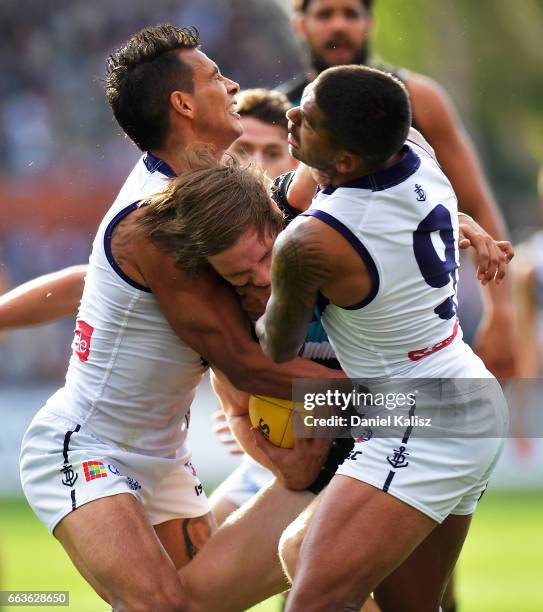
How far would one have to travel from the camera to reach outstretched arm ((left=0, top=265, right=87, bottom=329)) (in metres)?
5.46

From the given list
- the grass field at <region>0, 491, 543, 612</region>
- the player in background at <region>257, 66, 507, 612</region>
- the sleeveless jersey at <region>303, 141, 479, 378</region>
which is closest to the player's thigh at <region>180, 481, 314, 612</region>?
the player in background at <region>257, 66, 507, 612</region>

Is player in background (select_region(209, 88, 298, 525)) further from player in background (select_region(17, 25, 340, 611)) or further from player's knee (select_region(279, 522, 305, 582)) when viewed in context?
player's knee (select_region(279, 522, 305, 582))

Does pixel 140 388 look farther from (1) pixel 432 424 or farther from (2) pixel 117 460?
→ (1) pixel 432 424

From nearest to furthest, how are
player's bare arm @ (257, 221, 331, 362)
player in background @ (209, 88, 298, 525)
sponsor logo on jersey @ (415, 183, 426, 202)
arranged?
player's bare arm @ (257, 221, 331, 362)
sponsor logo on jersey @ (415, 183, 426, 202)
player in background @ (209, 88, 298, 525)

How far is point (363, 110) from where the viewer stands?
3969 mm

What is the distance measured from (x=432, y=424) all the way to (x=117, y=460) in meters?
1.32

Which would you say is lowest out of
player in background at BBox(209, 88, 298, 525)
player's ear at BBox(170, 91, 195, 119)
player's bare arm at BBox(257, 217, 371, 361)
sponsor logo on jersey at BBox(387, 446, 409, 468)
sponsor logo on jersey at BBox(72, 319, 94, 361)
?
sponsor logo on jersey at BBox(387, 446, 409, 468)

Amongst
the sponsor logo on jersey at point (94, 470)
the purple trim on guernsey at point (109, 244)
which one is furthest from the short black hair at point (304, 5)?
the sponsor logo on jersey at point (94, 470)

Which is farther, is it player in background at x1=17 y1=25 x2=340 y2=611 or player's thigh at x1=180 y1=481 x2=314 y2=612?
player's thigh at x1=180 y1=481 x2=314 y2=612

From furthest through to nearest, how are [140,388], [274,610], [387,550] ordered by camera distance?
[274,610], [140,388], [387,550]

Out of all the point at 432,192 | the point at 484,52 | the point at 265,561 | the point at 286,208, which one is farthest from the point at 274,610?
the point at 484,52

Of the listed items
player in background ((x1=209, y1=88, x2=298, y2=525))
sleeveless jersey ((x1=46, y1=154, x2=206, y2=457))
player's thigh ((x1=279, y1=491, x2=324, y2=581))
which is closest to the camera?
player's thigh ((x1=279, y1=491, x2=324, y2=581))

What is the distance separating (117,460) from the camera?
475cm

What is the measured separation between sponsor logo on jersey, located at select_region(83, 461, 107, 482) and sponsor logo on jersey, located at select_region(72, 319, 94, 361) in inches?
18.0
